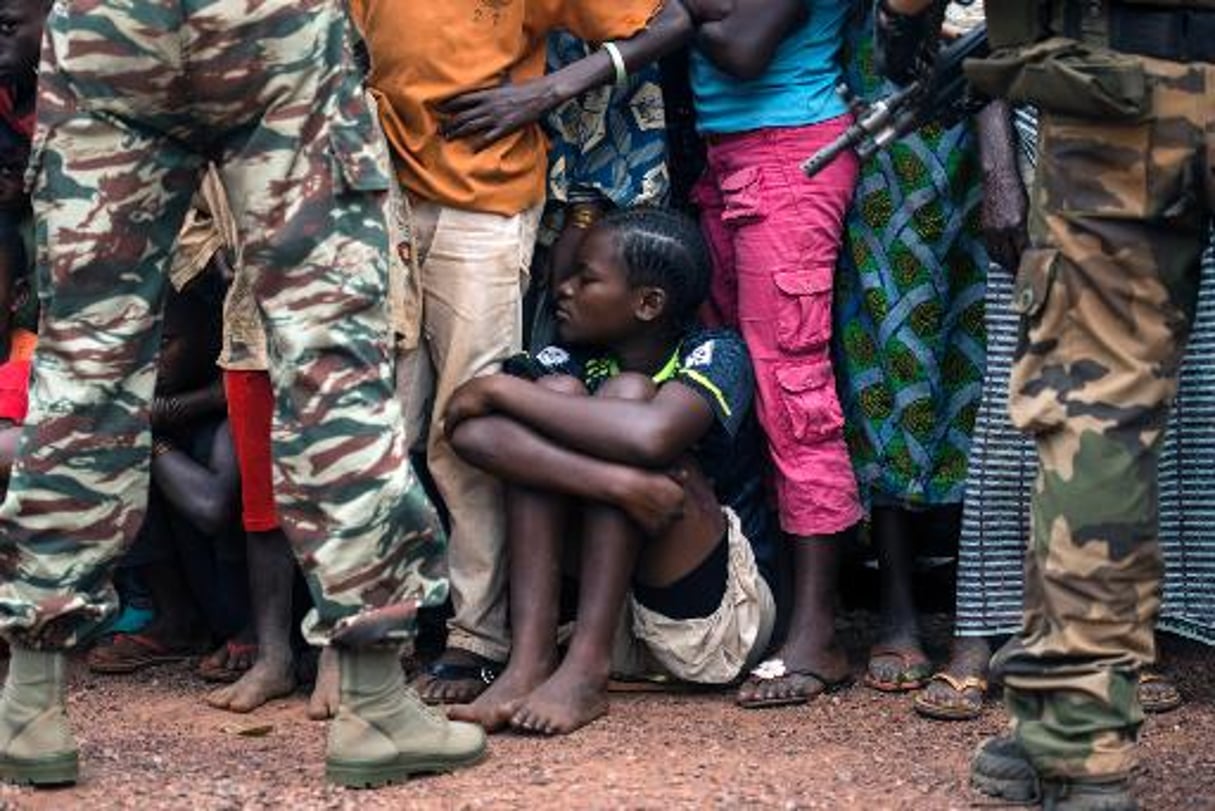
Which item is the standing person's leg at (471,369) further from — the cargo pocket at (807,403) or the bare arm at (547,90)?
the cargo pocket at (807,403)

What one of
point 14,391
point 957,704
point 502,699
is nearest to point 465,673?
point 502,699

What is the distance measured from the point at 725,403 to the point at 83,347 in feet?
4.85

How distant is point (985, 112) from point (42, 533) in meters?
2.06

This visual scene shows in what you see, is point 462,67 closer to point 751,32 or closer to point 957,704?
point 751,32

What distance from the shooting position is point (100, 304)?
3.88 metres

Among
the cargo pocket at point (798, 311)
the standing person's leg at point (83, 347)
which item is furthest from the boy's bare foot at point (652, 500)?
the standing person's leg at point (83, 347)

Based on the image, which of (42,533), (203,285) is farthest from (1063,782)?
(203,285)

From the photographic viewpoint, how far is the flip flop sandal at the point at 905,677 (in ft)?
15.8

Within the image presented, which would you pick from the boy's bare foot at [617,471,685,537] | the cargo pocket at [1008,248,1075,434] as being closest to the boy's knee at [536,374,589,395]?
the boy's bare foot at [617,471,685,537]

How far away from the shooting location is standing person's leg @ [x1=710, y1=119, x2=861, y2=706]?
4852 millimetres

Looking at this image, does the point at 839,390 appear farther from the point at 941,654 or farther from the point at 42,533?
the point at 42,533

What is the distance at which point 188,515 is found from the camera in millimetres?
5078

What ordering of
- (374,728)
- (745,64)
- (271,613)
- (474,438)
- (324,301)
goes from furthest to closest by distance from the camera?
1. (271,613)
2. (745,64)
3. (474,438)
4. (374,728)
5. (324,301)

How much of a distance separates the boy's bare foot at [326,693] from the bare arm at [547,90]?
45.4 inches
